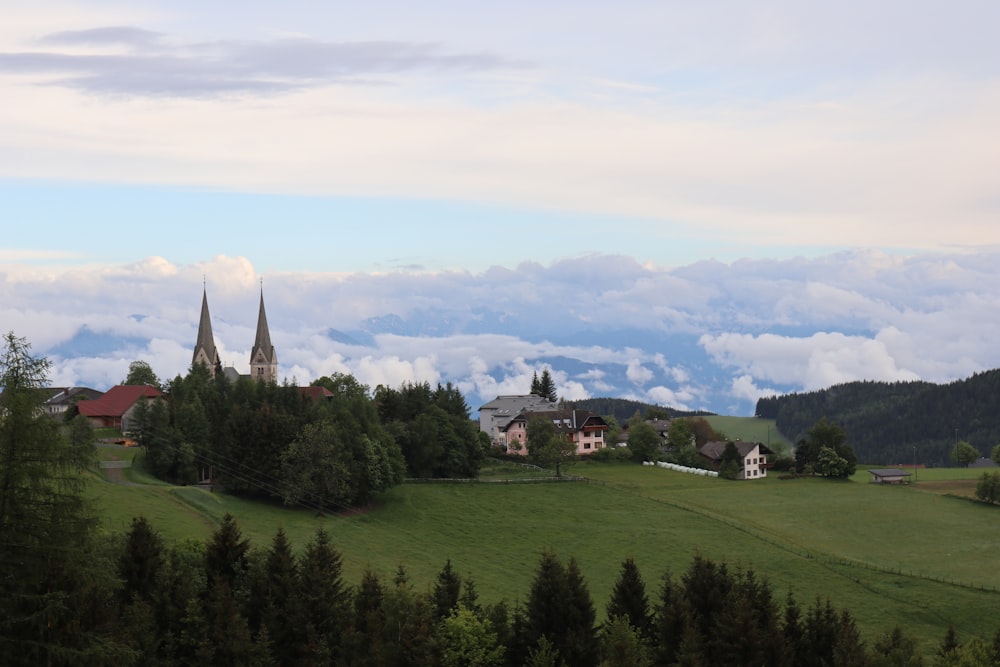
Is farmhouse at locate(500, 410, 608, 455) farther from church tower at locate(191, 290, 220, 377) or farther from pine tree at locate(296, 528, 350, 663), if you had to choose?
pine tree at locate(296, 528, 350, 663)

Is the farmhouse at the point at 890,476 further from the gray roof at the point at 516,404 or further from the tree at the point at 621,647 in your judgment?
the tree at the point at 621,647

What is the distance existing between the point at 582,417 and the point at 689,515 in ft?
208

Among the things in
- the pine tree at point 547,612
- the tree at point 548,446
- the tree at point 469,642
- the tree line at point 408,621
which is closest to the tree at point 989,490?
the tree at point 548,446

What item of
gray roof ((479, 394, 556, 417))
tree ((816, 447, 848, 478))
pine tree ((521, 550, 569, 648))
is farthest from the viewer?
gray roof ((479, 394, 556, 417))

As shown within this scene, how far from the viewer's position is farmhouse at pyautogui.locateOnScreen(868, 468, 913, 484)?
451 feet

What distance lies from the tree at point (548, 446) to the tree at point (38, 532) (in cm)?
9148

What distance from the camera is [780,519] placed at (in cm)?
10775

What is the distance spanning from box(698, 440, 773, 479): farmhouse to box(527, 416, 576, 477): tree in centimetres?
2119

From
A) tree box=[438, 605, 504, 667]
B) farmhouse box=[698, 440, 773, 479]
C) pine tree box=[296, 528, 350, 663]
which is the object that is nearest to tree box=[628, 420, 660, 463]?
farmhouse box=[698, 440, 773, 479]

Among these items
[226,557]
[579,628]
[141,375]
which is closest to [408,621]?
[579,628]

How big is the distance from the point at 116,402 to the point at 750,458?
75.8 metres

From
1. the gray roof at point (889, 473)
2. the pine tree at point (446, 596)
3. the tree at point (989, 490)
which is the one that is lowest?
the pine tree at point (446, 596)

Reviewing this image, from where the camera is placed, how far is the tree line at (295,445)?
98000 mm

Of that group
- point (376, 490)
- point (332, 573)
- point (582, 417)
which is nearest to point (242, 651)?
point (332, 573)
